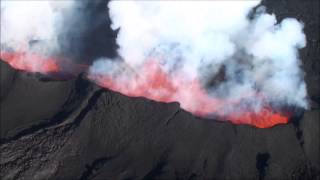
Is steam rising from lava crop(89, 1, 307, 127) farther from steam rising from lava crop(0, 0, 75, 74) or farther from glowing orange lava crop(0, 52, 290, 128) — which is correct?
steam rising from lava crop(0, 0, 75, 74)

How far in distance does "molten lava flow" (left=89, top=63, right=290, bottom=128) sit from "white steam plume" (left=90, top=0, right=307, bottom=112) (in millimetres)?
304

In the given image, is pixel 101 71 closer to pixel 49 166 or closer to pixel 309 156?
pixel 49 166

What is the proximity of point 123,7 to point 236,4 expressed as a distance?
7926mm

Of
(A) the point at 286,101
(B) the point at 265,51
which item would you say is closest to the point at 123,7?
(B) the point at 265,51

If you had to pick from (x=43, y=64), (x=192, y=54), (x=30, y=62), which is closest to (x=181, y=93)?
(x=192, y=54)

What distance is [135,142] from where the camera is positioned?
111 ft

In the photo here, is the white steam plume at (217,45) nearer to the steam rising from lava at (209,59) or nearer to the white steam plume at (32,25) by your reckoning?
the steam rising from lava at (209,59)

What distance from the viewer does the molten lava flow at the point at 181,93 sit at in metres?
36.4

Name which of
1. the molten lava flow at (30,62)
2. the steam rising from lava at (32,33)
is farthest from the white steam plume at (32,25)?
the molten lava flow at (30,62)

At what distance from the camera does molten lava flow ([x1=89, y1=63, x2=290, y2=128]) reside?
36406mm

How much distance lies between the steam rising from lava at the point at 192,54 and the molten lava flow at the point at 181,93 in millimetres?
60

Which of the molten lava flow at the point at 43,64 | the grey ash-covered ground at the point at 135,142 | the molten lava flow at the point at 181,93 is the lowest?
the grey ash-covered ground at the point at 135,142

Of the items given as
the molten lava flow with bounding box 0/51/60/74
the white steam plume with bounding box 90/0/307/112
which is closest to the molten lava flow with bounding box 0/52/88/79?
the molten lava flow with bounding box 0/51/60/74

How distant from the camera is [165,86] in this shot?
38.8m
